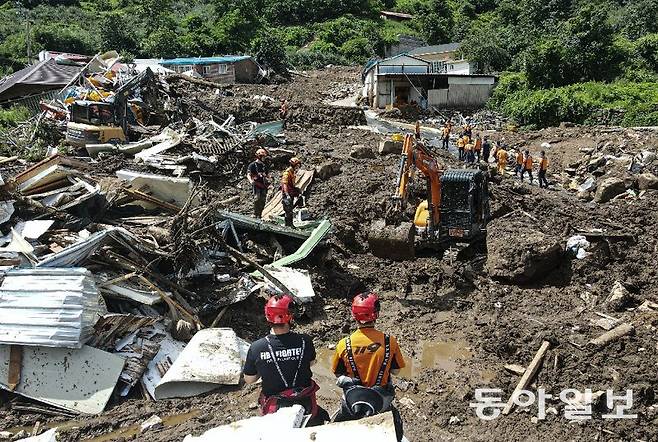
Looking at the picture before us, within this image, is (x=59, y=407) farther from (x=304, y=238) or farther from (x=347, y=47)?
(x=347, y=47)

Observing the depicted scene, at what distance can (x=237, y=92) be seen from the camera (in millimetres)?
27609

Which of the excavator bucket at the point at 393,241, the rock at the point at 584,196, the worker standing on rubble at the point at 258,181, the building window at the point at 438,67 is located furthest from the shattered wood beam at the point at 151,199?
the building window at the point at 438,67

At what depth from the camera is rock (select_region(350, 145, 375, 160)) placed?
17203 millimetres

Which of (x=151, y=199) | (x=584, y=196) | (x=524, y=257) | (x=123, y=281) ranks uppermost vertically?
(x=151, y=199)

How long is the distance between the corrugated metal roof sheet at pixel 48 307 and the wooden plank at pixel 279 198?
534 cm

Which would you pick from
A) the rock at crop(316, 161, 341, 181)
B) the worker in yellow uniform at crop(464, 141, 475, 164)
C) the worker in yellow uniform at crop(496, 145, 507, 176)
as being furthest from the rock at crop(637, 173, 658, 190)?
the rock at crop(316, 161, 341, 181)

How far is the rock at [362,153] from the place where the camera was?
56.4 feet

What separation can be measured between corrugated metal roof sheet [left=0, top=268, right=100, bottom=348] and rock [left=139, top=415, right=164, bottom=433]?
43.5 inches

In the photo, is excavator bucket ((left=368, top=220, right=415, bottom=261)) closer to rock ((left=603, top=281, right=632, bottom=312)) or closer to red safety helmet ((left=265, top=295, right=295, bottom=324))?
rock ((left=603, top=281, right=632, bottom=312))

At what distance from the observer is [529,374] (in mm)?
6395

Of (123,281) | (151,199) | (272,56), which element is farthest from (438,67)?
(123,281)

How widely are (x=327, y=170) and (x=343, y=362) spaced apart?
11.0 metres

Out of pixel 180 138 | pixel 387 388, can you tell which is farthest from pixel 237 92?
pixel 387 388

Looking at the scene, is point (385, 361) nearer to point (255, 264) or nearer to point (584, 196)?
point (255, 264)
